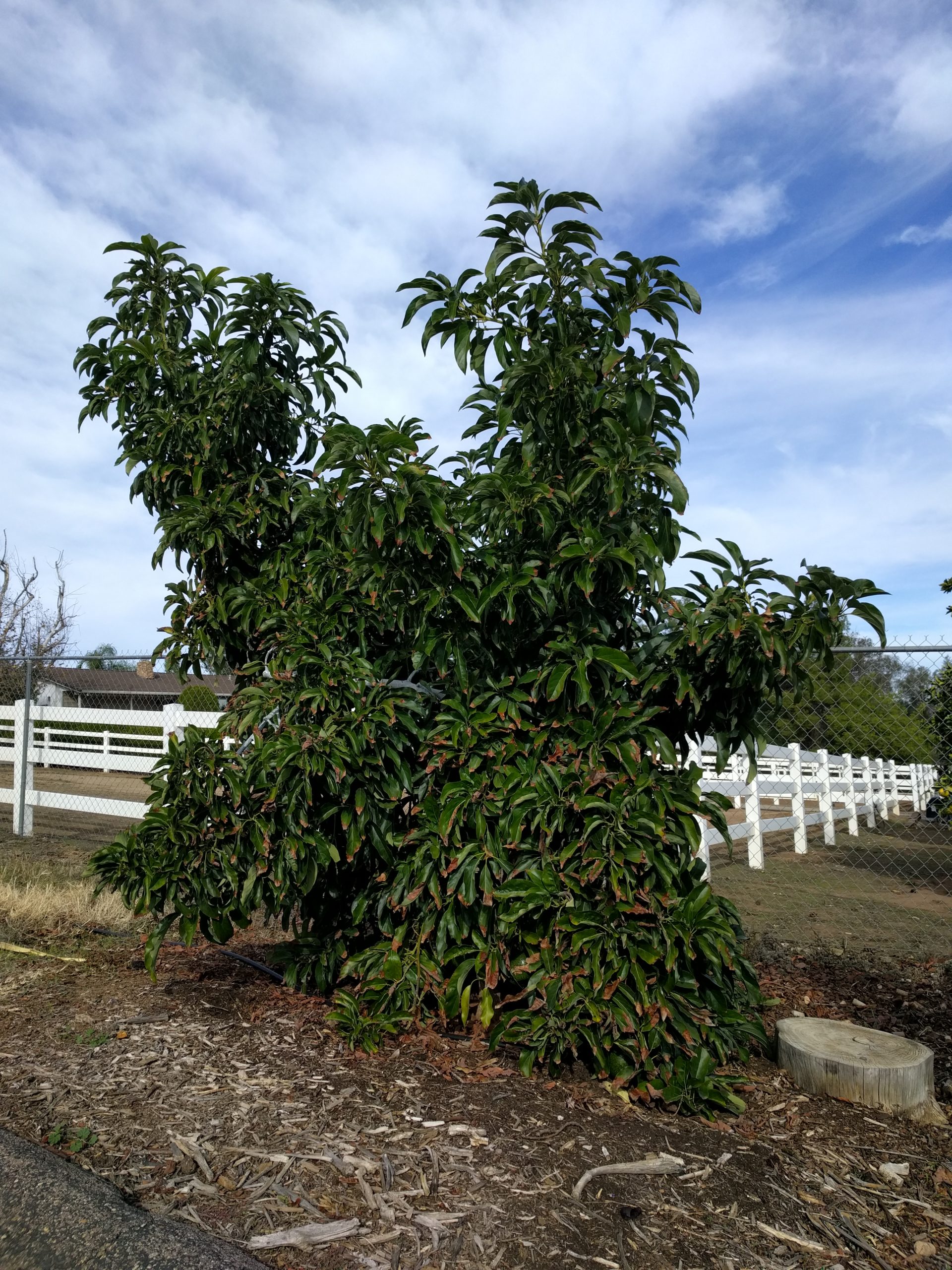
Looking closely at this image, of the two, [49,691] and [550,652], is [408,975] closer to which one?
[550,652]

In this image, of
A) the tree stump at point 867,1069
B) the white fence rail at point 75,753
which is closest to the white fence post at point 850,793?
the white fence rail at point 75,753

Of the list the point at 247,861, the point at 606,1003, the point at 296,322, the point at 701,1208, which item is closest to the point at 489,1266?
the point at 701,1208

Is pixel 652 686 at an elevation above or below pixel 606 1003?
above

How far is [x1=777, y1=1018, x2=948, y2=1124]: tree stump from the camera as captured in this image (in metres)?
3.33

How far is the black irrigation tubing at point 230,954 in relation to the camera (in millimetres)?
4797

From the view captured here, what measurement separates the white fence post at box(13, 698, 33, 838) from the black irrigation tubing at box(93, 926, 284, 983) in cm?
548

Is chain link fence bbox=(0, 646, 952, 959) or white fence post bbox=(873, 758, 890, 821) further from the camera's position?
white fence post bbox=(873, 758, 890, 821)

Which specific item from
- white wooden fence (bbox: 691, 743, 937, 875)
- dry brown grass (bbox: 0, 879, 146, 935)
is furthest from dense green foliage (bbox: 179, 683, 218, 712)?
dry brown grass (bbox: 0, 879, 146, 935)

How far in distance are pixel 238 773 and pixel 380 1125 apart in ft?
4.68

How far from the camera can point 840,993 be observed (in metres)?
4.79

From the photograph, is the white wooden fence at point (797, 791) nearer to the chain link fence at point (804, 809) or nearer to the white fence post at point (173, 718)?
the chain link fence at point (804, 809)

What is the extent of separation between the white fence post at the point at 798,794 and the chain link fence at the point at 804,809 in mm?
24

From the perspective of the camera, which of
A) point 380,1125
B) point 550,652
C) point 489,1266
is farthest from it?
point 550,652

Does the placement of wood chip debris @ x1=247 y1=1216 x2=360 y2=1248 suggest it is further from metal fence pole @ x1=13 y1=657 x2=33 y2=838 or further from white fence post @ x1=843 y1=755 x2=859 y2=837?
white fence post @ x1=843 y1=755 x2=859 y2=837
